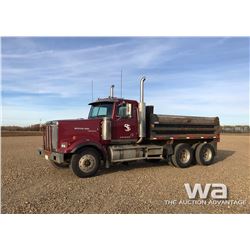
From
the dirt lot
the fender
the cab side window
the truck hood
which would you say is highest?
the cab side window

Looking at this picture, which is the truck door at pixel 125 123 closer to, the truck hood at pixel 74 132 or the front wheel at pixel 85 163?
the truck hood at pixel 74 132

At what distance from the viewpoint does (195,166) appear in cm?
1318

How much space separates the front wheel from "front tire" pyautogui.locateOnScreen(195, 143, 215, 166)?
4.85 m

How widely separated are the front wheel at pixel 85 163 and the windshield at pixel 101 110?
158cm

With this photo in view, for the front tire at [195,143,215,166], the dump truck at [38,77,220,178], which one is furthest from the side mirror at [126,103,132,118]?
the front tire at [195,143,215,166]

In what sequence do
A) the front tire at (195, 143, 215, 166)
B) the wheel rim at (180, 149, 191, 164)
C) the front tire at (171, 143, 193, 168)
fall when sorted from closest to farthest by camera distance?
the front tire at (171, 143, 193, 168)
the wheel rim at (180, 149, 191, 164)
the front tire at (195, 143, 215, 166)

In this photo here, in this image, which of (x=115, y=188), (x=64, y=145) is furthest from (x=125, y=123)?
(x=115, y=188)

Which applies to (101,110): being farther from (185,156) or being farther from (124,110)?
(185,156)

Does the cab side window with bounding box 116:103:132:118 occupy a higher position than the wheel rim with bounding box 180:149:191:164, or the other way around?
the cab side window with bounding box 116:103:132:118

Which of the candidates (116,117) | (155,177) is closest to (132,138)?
(116,117)

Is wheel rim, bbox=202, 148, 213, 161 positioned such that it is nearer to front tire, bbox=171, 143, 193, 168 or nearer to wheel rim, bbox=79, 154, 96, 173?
front tire, bbox=171, 143, 193, 168

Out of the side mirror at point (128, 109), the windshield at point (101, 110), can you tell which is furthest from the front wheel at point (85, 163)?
the side mirror at point (128, 109)

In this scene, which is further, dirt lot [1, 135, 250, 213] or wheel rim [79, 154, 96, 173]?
wheel rim [79, 154, 96, 173]

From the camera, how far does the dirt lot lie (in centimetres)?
692
